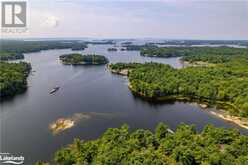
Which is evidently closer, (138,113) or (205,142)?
(205,142)

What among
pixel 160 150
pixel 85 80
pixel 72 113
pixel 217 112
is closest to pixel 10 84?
pixel 72 113

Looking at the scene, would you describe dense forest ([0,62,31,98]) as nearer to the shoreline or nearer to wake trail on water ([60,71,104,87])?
wake trail on water ([60,71,104,87])

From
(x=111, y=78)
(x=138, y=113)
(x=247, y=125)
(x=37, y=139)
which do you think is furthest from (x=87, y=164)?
(x=111, y=78)

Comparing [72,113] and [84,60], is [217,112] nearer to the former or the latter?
[72,113]

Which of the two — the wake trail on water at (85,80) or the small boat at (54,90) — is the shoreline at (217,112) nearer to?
the wake trail on water at (85,80)

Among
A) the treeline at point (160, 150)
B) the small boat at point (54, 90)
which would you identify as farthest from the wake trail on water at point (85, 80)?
the treeline at point (160, 150)

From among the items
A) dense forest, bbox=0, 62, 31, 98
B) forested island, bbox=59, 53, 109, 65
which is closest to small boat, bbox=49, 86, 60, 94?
dense forest, bbox=0, 62, 31, 98

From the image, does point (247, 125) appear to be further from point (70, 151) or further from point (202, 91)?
point (70, 151)
